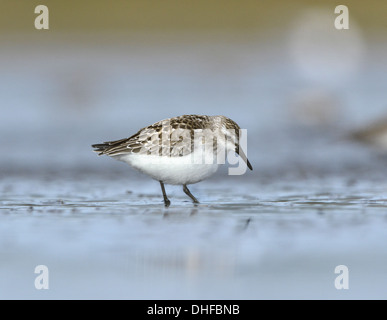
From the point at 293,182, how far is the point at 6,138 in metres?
4.72

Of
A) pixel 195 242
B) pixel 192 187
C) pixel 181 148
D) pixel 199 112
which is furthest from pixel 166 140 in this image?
pixel 199 112

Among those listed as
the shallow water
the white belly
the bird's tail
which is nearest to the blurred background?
the shallow water

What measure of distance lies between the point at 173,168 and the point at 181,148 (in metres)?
0.22

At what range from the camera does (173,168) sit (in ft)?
26.5

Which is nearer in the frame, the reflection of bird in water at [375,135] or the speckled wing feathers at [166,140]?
the speckled wing feathers at [166,140]

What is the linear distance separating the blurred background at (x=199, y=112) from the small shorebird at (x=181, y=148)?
1.18ft

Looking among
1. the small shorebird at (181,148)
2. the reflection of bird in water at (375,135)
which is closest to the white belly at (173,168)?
the small shorebird at (181,148)

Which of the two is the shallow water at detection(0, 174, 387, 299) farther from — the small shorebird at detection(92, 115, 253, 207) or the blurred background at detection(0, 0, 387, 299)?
the small shorebird at detection(92, 115, 253, 207)

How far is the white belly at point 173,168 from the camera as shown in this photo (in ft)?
26.3

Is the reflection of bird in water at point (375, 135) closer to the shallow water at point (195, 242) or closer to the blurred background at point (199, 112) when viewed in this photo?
the blurred background at point (199, 112)

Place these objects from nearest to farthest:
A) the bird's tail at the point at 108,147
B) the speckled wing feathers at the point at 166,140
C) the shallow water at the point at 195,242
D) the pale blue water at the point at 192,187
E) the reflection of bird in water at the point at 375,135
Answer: the shallow water at the point at 195,242, the pale blue water at the point at 192,187, the speckled wing feathers at the point at 166,140, the bird's tail at the point at 108,147, the reflection of bird in water at the point at 375,135

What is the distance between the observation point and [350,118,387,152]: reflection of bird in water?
1165 cm

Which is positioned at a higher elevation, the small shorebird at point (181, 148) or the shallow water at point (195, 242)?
the small shorebird at point (181, 148)

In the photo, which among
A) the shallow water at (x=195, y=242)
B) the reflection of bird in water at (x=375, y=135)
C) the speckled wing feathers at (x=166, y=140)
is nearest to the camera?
the shallow water at (x=195, y=242)
